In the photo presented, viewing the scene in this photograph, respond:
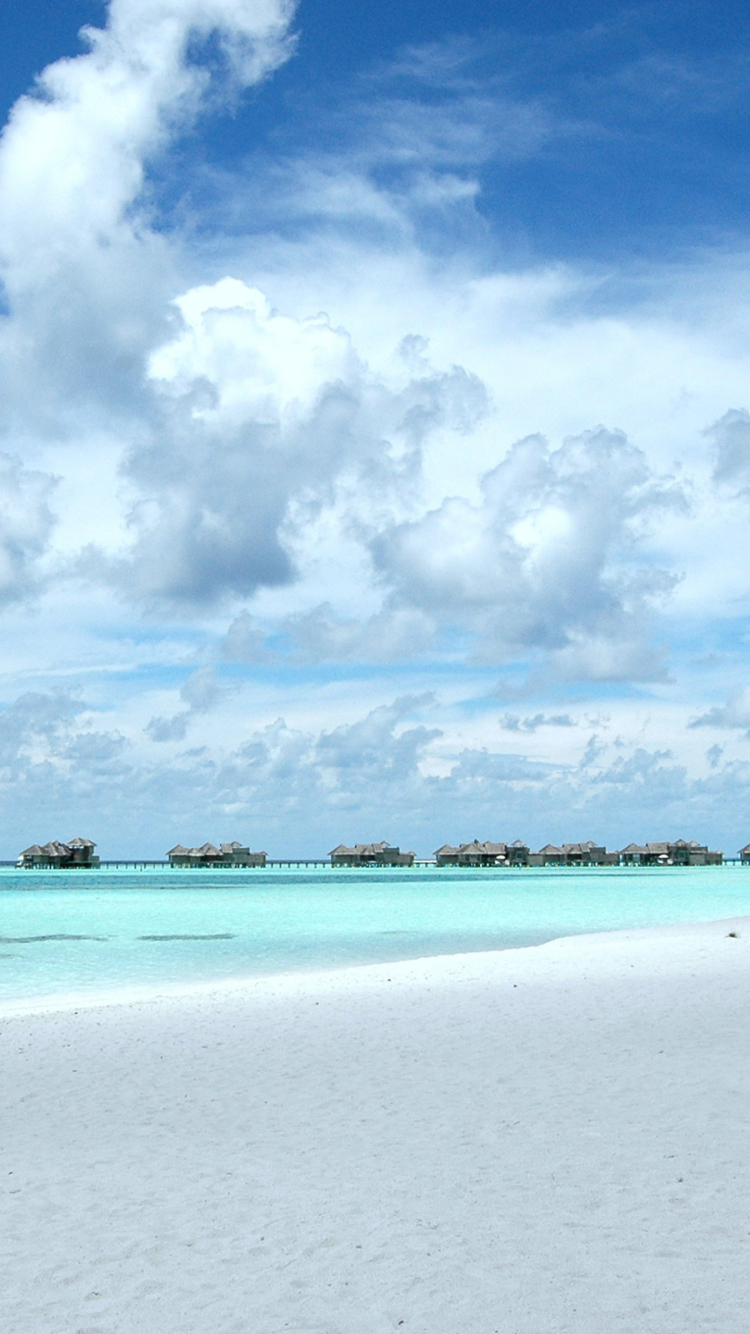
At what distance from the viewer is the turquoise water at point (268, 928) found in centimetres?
2597

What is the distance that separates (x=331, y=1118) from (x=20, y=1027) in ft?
23.8

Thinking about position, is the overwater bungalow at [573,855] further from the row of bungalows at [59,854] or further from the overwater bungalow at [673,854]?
the row of bungalows at [59,854]

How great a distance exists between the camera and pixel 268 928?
1524 inches

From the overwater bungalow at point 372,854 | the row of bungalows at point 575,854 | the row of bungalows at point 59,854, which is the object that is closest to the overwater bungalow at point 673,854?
the row of bungalows at point 575,854

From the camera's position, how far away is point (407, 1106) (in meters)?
9.75

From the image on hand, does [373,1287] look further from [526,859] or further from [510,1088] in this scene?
[526,859]

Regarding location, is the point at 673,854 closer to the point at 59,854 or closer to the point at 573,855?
the point at 573,855

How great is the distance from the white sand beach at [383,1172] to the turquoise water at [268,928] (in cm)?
1103

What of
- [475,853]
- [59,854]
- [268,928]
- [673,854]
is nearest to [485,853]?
[475,853]

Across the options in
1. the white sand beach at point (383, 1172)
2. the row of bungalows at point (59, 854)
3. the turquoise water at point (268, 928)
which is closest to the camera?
the white sand beach at point (383, 1172)

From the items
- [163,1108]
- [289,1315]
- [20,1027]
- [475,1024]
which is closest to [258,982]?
[20,1027]

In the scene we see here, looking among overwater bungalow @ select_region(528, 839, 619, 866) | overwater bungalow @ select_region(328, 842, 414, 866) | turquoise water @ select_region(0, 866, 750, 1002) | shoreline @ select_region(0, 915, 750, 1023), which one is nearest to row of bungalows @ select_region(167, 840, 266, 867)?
overwater bungalow @ select_region(328, 842, 414, 866)

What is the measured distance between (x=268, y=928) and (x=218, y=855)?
124 meters

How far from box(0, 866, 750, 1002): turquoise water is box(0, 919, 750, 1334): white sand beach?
1103 centimetres
